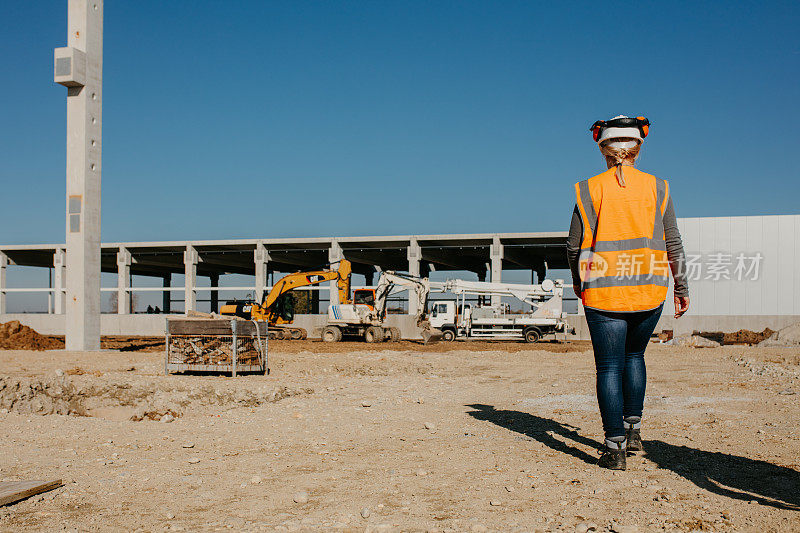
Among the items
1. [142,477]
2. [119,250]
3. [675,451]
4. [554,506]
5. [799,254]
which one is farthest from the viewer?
[119,250]

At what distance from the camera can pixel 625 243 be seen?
442cm

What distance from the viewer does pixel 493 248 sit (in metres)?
35.8

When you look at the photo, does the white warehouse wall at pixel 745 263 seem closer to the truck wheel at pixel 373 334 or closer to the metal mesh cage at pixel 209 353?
the truck wheel at pixel 373 334

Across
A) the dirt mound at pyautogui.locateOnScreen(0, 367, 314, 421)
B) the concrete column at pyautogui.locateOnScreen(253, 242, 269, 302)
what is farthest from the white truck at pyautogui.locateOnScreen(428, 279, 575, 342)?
the dirt mound at pyautogui.locateOnScreen(0, 367, 314, 421)

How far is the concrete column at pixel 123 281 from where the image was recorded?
136 feet

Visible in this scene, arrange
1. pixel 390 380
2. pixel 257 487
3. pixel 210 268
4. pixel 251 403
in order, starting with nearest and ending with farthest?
pixel 257 487 < pixel 251 403 < pixel 390 380 < pixel 210 268

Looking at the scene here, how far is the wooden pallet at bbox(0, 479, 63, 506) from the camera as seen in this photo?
3.81 meters

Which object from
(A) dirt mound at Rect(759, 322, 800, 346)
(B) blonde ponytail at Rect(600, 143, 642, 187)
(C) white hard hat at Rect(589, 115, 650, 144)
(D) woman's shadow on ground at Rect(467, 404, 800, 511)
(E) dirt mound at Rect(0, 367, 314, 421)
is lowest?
(A) dirt mound at Rect(759, 322, 800, 346)

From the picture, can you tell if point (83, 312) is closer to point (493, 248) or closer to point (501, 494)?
point (501, 494)

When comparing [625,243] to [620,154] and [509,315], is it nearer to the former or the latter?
[620,154]

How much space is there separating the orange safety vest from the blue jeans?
3.8 inches

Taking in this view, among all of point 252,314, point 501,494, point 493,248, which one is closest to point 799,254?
point 493,248

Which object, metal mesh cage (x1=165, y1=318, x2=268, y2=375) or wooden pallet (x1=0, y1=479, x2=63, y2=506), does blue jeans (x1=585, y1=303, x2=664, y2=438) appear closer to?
wooden pallet (x1=0, y1=479, x2=63, y2=506)

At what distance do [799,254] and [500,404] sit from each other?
29.6 m
